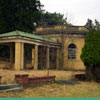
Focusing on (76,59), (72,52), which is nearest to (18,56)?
(72,52)

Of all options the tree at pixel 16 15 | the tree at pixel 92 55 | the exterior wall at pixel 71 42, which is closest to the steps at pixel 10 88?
the tree at pixel 92 55

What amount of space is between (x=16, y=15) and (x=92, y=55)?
19.5m

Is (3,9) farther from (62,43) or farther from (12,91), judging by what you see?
(12,91)

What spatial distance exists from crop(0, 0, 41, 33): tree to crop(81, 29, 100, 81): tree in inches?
676

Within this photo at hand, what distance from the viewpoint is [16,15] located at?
2830 cm

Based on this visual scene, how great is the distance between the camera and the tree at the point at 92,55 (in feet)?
39.5

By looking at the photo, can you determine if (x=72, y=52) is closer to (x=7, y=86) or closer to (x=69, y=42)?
(x=69, y=42)

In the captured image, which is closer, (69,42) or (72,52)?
(69,42)

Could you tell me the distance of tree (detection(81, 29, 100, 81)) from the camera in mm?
12031

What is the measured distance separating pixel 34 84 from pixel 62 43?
563 inches

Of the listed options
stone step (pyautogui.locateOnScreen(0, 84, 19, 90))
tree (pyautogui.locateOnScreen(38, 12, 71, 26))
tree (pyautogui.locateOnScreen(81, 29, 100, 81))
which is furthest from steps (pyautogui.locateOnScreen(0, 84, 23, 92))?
tree (pyautogui.locateOnScreen(38, 12, 71, 26))

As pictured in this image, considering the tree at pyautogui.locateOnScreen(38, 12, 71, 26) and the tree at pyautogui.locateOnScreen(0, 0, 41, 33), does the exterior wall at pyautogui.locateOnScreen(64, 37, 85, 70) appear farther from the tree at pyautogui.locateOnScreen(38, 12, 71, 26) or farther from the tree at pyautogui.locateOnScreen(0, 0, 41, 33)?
the tree at pyautogui.locateOnScreen(38, 12, 71, 26)

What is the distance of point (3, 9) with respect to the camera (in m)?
28.9

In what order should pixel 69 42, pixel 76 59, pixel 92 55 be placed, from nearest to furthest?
pixel 92 55 → pixel 69 42 → pixel 76 59
